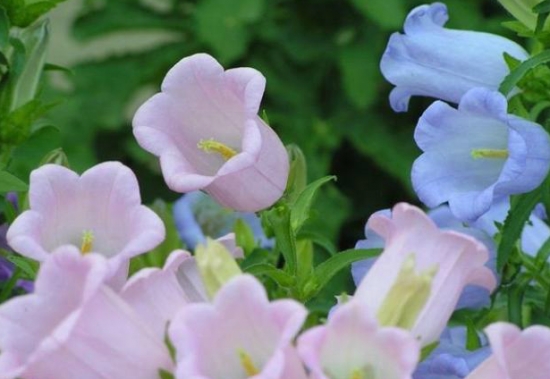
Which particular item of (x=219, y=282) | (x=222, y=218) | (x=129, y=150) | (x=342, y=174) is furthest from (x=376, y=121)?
(x=219, y=282)

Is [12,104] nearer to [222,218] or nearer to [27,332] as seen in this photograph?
[222,218]

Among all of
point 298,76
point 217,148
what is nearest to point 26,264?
point 217,148

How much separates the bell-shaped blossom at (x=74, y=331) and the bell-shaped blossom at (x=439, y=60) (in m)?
0.36

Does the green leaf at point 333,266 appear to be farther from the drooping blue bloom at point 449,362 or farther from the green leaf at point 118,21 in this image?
the green leaf at point 118,21

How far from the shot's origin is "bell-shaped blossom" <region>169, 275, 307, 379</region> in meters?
0.73

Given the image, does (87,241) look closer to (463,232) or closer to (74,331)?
(74,331)

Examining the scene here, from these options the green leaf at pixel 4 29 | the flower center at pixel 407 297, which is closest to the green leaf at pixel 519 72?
the flower center at pixel 407 297

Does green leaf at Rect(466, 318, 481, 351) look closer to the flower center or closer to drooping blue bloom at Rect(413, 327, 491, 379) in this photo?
drooping blue bloom at Rect(413, 327, 491, 379)

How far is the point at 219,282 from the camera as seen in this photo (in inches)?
30.5

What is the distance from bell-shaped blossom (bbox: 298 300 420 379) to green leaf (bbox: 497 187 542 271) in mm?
327

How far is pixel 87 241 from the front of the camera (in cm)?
89

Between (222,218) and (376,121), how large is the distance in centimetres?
147

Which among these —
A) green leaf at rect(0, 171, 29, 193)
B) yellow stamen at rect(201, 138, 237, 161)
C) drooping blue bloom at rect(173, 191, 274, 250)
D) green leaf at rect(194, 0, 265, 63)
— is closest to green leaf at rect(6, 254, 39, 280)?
green leaf at rect(0, 171, 29, 193)

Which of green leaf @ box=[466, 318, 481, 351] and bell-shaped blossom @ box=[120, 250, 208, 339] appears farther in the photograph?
green leaf @ box=[466, 318, 481, 351]
